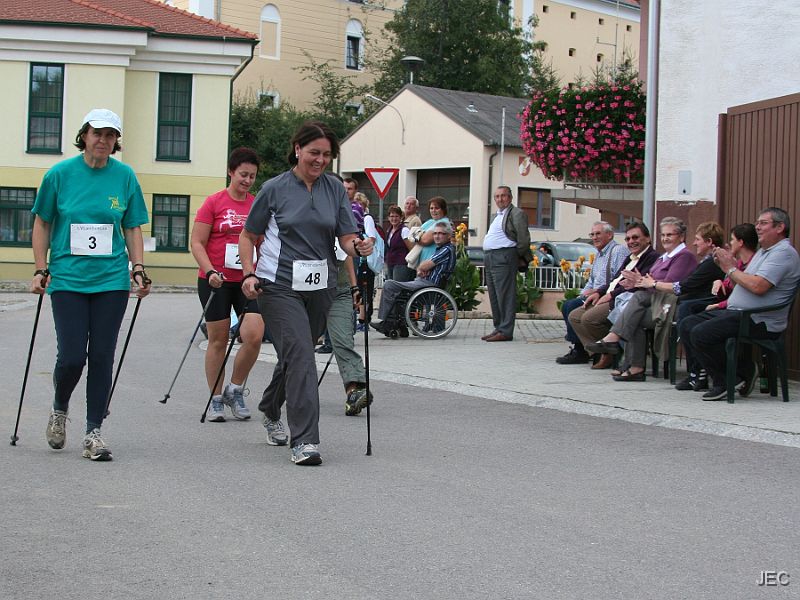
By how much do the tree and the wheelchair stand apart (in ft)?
144

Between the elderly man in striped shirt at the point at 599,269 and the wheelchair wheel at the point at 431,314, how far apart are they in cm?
325

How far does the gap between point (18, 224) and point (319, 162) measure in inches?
1207

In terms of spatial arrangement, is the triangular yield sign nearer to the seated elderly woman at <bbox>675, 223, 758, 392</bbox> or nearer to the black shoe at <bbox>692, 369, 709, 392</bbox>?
the seated elderly woman at <bbox>675, 223, 758, 392</bbox>

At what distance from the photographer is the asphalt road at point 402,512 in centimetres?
487

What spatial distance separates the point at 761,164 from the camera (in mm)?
12203

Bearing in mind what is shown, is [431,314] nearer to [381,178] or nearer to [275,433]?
[381,178]

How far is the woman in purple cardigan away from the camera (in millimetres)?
A: 11672

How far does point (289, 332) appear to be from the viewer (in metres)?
7.57

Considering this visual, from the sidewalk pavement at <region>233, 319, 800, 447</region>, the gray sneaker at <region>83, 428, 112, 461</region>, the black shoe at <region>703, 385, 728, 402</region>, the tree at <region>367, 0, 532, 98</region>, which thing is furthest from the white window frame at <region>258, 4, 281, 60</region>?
the gray sneaker at <region>83, 428, 112, 461</region>

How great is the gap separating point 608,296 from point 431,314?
4.53 metres

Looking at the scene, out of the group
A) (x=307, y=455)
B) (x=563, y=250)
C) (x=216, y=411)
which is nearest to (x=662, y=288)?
(x=216, y=411)

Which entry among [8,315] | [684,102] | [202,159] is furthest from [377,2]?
[684,102]

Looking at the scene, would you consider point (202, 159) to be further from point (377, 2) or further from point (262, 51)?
point (377, 2)

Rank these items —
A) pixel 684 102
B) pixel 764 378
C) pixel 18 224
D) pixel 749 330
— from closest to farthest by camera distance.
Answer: pixel 749 330, pixel 764 378, pixel 684 102, pixel 18 224
